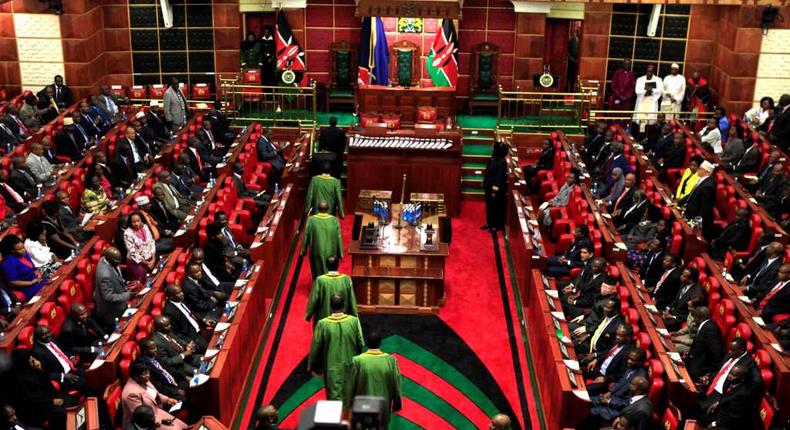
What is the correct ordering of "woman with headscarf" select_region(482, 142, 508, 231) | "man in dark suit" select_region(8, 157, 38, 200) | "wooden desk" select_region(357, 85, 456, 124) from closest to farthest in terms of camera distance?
"man in dark suit" select_region(8, 157, 38, 200) → "woman with headscarf" select_region(482, 142, 508, 231) → "wooden desk" select_region(357, 85, 456, 124)

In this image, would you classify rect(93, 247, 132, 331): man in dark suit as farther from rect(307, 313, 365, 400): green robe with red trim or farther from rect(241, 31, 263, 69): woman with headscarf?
rect(241, 31, 263, 69): woman with headscarf

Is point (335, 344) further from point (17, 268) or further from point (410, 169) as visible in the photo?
point (410, 169)

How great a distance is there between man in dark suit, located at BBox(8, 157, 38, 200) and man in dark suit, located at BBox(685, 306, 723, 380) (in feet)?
27.3

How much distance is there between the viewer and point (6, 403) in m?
7.41

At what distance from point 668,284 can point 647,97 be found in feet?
24.8

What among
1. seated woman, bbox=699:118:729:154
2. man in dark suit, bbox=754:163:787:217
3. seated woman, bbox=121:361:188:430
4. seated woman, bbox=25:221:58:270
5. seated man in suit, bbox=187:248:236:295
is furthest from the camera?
seated woman, bbox=699:118:729:154

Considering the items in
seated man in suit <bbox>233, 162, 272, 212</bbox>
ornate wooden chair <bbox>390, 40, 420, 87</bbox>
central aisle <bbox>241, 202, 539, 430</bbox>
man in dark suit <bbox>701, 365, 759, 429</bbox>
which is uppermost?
ornate wooden chair <bbox>390, 40, 420, 87</bbox>

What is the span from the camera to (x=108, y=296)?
31.0 ft

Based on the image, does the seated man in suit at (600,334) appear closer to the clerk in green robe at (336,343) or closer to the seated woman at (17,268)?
the clerk in green robe at (336,343)

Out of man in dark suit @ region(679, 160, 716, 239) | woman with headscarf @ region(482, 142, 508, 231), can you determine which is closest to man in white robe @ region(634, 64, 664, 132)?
woman with headscarf @ region(482, 142, 508, 231)

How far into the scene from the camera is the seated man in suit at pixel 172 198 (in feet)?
39.6

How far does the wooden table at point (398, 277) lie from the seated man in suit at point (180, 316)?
2319 millimetres

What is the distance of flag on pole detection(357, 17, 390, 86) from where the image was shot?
17.2 metres

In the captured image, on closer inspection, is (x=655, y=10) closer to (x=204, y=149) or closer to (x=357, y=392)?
(x=204, y=149)
